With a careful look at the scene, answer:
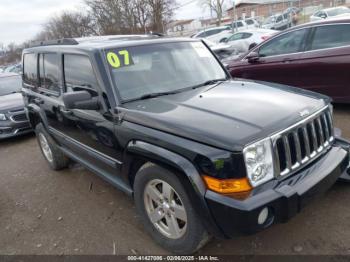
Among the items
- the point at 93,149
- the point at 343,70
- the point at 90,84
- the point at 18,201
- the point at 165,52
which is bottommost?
the point at 18,201

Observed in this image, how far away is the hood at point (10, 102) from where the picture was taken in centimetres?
688

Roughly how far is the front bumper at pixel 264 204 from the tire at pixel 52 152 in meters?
3.29

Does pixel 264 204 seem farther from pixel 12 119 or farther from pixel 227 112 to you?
pixel 12 119

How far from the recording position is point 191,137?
2.19m

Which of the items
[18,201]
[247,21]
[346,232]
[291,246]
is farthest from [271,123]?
[247,21]

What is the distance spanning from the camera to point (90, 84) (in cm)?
312

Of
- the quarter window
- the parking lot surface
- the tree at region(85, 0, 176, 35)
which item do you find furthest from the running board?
the tree at region(85, 0, 176, 35)

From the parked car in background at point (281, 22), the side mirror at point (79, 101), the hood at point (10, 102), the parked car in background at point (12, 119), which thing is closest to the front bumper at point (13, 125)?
the parked car in background at point (12, 119)

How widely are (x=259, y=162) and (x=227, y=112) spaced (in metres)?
0.51

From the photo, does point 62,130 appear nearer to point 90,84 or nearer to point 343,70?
point 90,84

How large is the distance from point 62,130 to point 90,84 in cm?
121

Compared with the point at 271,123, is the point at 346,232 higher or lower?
lower

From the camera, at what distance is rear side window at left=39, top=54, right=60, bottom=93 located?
3.88 metres

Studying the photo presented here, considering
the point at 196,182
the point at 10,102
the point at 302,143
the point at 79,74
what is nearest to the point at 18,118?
the point at 10,102
